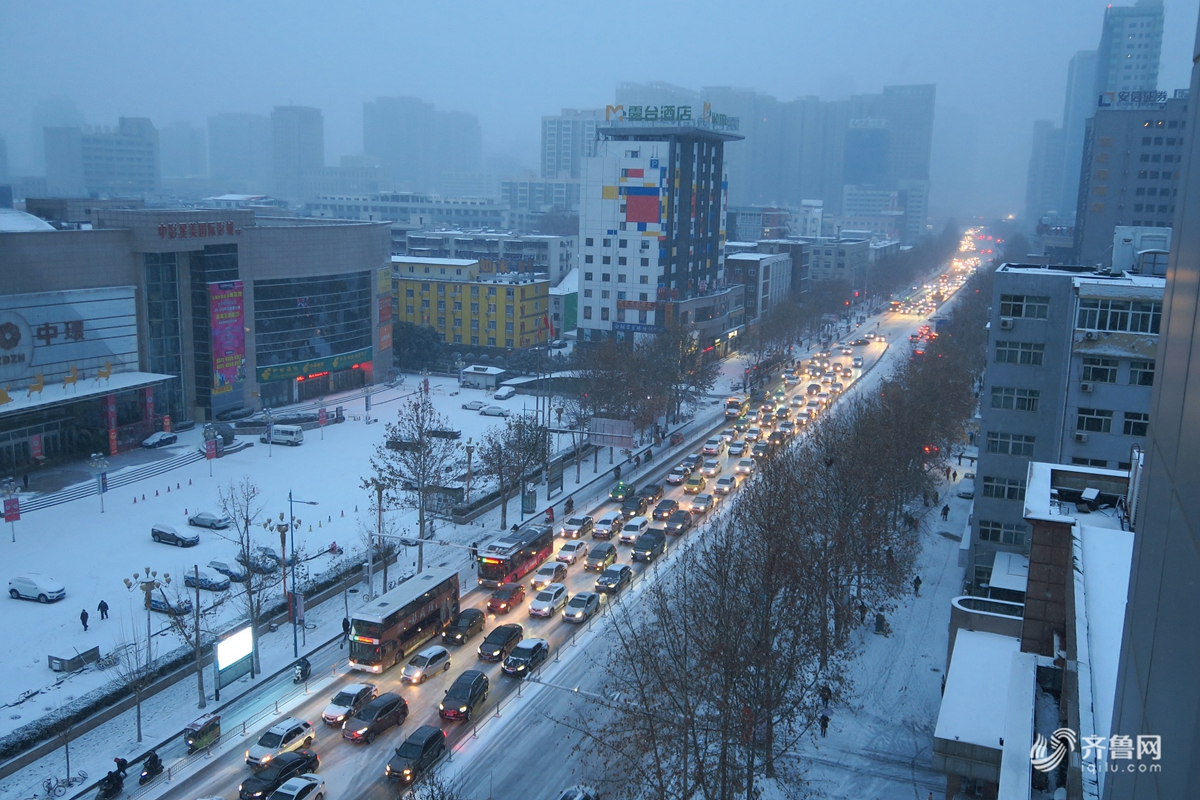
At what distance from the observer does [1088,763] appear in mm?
8281

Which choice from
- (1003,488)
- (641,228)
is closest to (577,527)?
(1003,488)

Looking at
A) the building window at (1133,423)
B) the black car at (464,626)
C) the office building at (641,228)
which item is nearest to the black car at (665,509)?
the black car at (464,626)

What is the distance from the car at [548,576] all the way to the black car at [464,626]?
306 cm

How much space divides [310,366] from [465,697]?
3779 cm

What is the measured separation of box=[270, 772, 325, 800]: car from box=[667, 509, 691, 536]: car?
18.1m

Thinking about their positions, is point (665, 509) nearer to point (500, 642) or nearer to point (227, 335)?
point (500, 642)

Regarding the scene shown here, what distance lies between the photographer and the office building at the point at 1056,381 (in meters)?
25.3

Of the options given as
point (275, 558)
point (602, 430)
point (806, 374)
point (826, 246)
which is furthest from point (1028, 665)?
point (826, 246)

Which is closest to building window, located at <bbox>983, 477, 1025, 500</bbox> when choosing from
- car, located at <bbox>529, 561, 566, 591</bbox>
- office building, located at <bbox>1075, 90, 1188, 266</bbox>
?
car, located at <bbox>529, 561, 566, 591</bbox>

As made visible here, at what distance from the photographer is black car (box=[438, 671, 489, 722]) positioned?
799 inches

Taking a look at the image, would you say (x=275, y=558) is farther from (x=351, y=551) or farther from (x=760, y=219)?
(x=760, y=219)

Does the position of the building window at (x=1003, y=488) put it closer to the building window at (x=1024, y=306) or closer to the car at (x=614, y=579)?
the building window at (x=1024, y=306)

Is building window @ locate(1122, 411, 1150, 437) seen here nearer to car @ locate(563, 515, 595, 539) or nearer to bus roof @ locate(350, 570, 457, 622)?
car @ locate(563, 515, 595, 539)

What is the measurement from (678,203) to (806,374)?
54.7 feet
